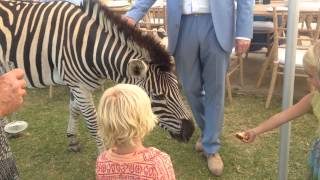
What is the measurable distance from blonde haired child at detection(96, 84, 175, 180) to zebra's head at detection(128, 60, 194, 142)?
1.14 m

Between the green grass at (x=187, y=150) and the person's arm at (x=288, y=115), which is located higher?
the person's arm at (x=288, y=115)

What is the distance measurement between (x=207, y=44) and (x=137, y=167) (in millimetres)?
1643

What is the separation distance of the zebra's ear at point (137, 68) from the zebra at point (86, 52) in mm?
12

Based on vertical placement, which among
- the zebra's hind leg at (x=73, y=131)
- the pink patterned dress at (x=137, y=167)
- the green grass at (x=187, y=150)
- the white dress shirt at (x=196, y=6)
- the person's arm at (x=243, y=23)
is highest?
the white dress shirt at (x=196, y=6)

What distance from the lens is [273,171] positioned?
3391 mm

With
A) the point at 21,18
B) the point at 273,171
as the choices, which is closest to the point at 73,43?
the point at 21,18

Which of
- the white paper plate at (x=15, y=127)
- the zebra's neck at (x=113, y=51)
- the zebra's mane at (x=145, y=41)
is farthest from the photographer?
the white paper plate at (x=15, y=127)

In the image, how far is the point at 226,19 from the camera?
2961 millimetres

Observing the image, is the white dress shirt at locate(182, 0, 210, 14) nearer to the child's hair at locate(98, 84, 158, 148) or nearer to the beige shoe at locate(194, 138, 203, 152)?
the beige shoe at locate(194, 138, 203, 152)

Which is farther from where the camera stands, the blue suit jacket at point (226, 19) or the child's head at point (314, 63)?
the blue suit jacket at point (226, 19)

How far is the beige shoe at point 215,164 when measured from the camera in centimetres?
336

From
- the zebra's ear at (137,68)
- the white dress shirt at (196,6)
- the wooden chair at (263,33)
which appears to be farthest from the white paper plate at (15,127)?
the wooden chair at (263,33)

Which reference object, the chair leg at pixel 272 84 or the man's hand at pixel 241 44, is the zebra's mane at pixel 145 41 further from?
the chair leg at pixel 272 84

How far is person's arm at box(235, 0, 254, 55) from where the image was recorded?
2.95 metres
